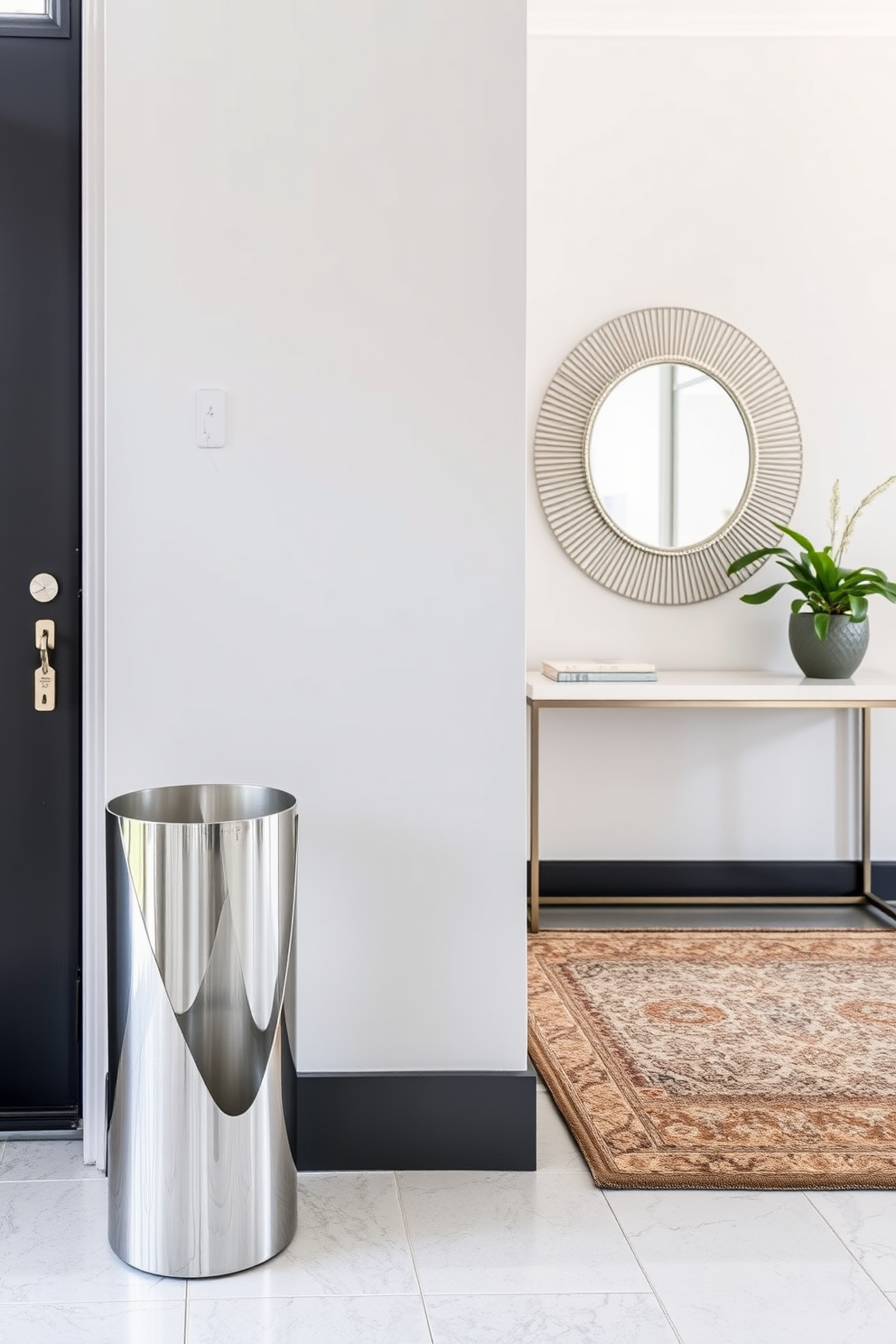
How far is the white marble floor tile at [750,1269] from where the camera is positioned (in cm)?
168

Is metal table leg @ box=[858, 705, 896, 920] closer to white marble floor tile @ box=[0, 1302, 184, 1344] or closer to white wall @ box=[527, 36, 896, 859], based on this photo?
white wall @ box=[527, 36, 896, 859]

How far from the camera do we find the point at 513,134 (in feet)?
6.81

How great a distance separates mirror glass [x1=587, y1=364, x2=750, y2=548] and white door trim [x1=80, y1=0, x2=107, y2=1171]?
204 cm

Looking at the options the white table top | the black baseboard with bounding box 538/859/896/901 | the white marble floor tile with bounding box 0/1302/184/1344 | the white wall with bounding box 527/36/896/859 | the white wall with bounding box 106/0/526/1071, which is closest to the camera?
the white marble floor tile with bounding box 0/1302/184/1344

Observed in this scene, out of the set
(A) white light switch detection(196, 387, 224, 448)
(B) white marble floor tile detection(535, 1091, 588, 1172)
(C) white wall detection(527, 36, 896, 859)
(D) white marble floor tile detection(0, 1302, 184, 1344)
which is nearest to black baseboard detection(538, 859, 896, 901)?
(C) white wall detection(527, 36, 896, 859)

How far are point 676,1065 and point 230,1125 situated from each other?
1.14 meters

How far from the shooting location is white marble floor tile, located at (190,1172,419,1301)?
1763 mm

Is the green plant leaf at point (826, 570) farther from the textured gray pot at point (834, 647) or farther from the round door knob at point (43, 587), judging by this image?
the round door knob at point (43, 587)

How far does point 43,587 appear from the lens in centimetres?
224

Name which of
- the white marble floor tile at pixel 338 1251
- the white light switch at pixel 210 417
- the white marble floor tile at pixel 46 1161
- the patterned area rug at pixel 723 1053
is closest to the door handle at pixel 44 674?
the white light switch at pixel 210 417

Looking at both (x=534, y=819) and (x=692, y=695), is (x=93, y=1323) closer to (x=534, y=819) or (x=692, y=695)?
(x=534, y=819)

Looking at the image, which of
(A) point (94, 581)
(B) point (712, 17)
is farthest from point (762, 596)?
(A) point (94, 581)

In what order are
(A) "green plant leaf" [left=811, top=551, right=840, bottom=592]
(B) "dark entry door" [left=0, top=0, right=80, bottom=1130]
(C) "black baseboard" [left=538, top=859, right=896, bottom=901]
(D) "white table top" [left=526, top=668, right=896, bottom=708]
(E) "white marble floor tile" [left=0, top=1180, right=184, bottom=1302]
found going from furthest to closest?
(C) "black baseboard" [left=538, top=859, right=896, bottom=901], (A) "green plant leaf" [left=811, top=551, right=840, bottom=592], (D) "white table top" [left=526, top=668, right=896, bottom=708], (B) "dark entry door" [left=0, top=0, right=80, bottom=1130], (E) "white marble floor tile" [left=0, top=1180, right=184, bottom=1302]

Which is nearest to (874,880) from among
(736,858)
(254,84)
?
(736,858)
